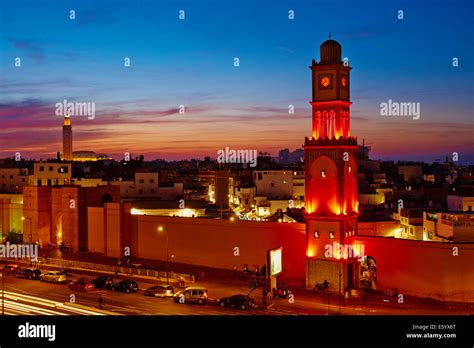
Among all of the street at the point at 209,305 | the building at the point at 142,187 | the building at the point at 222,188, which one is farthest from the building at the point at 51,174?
the street at the point at 209,305

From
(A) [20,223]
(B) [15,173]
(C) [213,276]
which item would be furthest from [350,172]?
(B) [15,173]

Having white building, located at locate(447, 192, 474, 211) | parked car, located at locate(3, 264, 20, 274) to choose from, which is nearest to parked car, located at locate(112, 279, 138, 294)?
parked car, located at locate(3, 264, 20, 274)

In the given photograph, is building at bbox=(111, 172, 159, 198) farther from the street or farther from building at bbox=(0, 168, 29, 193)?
the street

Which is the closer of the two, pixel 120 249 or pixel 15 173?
pixel 120 249

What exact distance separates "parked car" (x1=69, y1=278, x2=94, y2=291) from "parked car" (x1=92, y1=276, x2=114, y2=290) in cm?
40

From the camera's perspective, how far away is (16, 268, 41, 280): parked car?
39.2 metres

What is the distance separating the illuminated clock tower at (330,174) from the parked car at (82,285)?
12.0 meters

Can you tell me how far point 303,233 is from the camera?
1444 inches

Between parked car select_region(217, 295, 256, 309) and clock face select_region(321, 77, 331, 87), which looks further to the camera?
clock face select_region(321, 77, 331, 87)

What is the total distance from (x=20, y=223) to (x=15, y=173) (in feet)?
86.8

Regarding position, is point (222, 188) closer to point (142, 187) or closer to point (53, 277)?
point (142, 187)

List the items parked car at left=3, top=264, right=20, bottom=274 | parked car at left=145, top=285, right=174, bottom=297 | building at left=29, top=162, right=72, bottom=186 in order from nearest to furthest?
parked car at left=145, top=285, right=174, bottom=297
parked car at left=3, top=264, right=20, bottom=274
building at left=29, top=162, right=72, bottom=186

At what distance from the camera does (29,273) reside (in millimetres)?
39469
